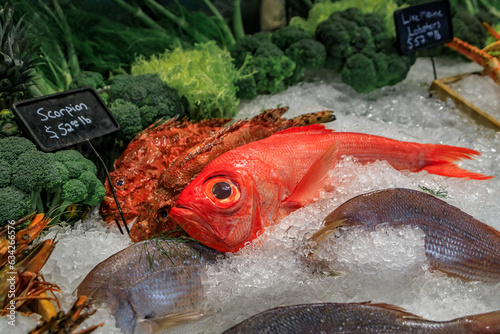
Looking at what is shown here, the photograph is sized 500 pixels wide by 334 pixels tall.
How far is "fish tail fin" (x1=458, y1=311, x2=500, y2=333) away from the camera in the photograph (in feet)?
3.55

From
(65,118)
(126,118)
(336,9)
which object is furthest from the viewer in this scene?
(336,9)

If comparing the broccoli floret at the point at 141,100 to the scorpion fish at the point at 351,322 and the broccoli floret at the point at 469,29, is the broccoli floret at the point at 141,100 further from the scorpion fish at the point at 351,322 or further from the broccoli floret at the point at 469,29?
the broccoli floret at the point at 469,29

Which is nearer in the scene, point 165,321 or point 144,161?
point 165,321

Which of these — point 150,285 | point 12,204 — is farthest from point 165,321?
point 12,204

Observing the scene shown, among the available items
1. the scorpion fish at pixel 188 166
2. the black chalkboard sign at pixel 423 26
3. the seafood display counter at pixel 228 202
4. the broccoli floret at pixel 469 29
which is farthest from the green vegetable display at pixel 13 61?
the broccoli floret at pixel 469 29

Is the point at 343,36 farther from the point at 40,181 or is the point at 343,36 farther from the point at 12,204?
the point at 12,204

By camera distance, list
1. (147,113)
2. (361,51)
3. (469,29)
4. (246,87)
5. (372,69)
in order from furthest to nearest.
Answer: (469,29) → (361,51) → (372,69) → (246,87) → (147,113)

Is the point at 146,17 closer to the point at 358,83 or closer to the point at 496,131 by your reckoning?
the point at 358,83

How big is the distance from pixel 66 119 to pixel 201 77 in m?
0.96

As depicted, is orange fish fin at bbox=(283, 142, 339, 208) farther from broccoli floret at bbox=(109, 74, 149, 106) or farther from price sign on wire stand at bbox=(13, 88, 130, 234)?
broccoli floret at bbox=(109, 74, 149, 106)

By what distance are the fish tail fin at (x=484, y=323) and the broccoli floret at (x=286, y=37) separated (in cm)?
245

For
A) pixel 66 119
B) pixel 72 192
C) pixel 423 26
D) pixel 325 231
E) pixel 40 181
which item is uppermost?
pixel 66 119

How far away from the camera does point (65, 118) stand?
73.9 inches

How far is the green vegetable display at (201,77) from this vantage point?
8.31 ft
